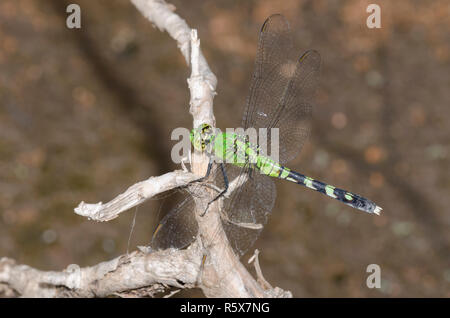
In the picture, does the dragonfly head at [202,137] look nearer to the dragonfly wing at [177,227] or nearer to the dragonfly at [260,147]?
the dragonfly at [260,147]

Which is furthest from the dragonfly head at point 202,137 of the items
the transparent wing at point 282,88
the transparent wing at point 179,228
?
the transparent wing at point 282,88

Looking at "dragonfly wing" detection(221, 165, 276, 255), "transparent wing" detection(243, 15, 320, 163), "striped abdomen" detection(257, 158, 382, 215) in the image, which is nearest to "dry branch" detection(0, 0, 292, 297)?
"dragonfly wing" detection(221, 165, 276, 255)

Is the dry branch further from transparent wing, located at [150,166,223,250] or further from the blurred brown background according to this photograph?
the blurred brown background

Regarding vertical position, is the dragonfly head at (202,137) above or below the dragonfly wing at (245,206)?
above

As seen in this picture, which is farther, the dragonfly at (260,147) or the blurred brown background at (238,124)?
the blurred brown background at (238,124)

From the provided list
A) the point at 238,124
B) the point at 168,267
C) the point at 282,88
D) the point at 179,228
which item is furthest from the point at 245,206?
the point at 238,124

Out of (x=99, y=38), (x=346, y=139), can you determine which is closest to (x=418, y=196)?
(x=346, y=139)

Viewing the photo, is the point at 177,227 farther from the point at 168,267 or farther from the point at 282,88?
the point at 282,88
